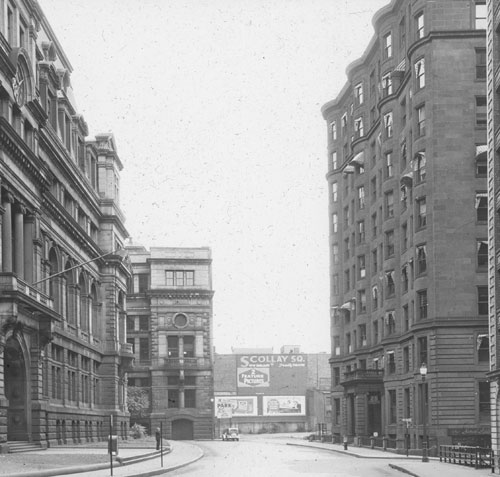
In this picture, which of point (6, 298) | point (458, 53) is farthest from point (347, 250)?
point (6, 298)

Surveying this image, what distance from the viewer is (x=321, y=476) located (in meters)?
35.9

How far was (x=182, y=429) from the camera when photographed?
11231 cm

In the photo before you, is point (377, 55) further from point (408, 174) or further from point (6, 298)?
point (6, 298)

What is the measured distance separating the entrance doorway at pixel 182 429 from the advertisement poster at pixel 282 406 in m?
30.5

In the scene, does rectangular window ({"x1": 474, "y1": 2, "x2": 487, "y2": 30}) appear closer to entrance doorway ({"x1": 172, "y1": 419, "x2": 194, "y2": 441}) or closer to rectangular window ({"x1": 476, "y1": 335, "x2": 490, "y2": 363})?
rectangular window ({"x1": 476, "y1": 335, "x2": 490, "y2": 363})

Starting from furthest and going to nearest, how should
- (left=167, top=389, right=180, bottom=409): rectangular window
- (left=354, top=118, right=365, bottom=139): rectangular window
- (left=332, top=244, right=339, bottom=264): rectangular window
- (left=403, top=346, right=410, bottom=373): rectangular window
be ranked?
(left=167, top=389, right=180, bottom=409): rectangular window
(left=332, top=244, right=339, bottom=264): rectangular window
(left=354, top=118, right=365, bottom=139): rectangular window
(left=403, top=346, right=410, bottom=373): rectangular window

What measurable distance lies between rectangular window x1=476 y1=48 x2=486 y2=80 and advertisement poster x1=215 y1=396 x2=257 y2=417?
88.1 metres

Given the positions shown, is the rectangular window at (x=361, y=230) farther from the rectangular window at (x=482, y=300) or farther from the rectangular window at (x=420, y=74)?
the rectangular window at (x=482, y=300)

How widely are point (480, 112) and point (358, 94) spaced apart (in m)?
26.1

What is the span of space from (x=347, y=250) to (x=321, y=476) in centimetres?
5453

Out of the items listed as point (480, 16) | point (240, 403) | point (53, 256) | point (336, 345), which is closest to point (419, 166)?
point (480, 16)

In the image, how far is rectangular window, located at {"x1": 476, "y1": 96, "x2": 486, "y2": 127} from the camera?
5903 centimetres

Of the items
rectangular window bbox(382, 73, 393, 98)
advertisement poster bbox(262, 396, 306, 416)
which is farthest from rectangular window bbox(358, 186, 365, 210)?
advertisement poster bbox(262, 396, 306, 416)

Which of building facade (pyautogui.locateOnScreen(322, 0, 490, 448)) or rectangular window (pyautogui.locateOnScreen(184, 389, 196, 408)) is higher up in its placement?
building facade (pyautogui.locateOnScreen(322, 0, 490, 448))
